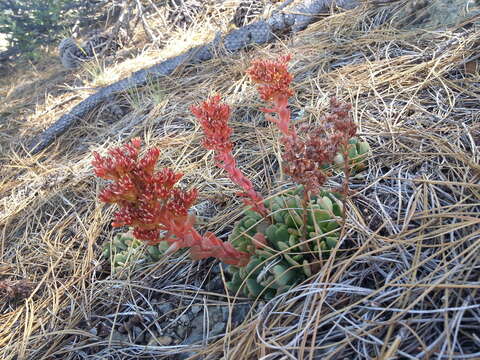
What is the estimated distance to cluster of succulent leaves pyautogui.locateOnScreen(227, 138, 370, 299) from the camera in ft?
5.27

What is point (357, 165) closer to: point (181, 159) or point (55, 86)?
point (181, 159)

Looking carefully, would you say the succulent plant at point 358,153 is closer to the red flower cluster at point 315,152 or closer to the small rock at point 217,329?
the red flower cluster at point 315,152

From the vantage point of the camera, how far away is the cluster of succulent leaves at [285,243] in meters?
1.61

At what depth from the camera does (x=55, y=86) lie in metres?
5.32

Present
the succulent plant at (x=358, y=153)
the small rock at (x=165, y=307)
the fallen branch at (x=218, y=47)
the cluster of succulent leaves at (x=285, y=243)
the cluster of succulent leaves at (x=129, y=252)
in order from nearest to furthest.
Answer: the cluster of succulent leaves at (x=285, y=243)
the small rock at (x=165, y=307)
the succulent plant at (x=358, y=153)
the cluster of succulent leaves at (x=129, y=252)
the fallen branch at (x=218, y=47)

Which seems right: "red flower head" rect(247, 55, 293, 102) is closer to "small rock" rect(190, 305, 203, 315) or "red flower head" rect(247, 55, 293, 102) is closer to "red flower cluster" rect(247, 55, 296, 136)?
"red flower cluster" rect(247, 55, 296, 136)

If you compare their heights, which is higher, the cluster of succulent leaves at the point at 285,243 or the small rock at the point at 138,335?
the cluster of succulent leaves at the point at 285,243

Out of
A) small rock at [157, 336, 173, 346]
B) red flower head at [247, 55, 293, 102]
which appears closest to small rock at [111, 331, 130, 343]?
small rock at [157, 336, 173, 346]

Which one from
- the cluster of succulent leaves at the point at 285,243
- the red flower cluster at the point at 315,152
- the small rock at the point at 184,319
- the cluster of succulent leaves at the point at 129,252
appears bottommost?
the small rock at the point at 184,319

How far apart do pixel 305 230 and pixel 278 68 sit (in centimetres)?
76

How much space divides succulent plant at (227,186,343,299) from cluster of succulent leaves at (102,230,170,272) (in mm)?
549

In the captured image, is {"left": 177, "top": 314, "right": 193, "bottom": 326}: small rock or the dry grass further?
{"left": 177, "top": 314, "right": 193, "bottom": 326}: small rock

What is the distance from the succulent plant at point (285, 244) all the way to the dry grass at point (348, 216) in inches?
2.8

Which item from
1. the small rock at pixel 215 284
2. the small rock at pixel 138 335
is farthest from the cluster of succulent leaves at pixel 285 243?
the small rock at pixel 138 335
